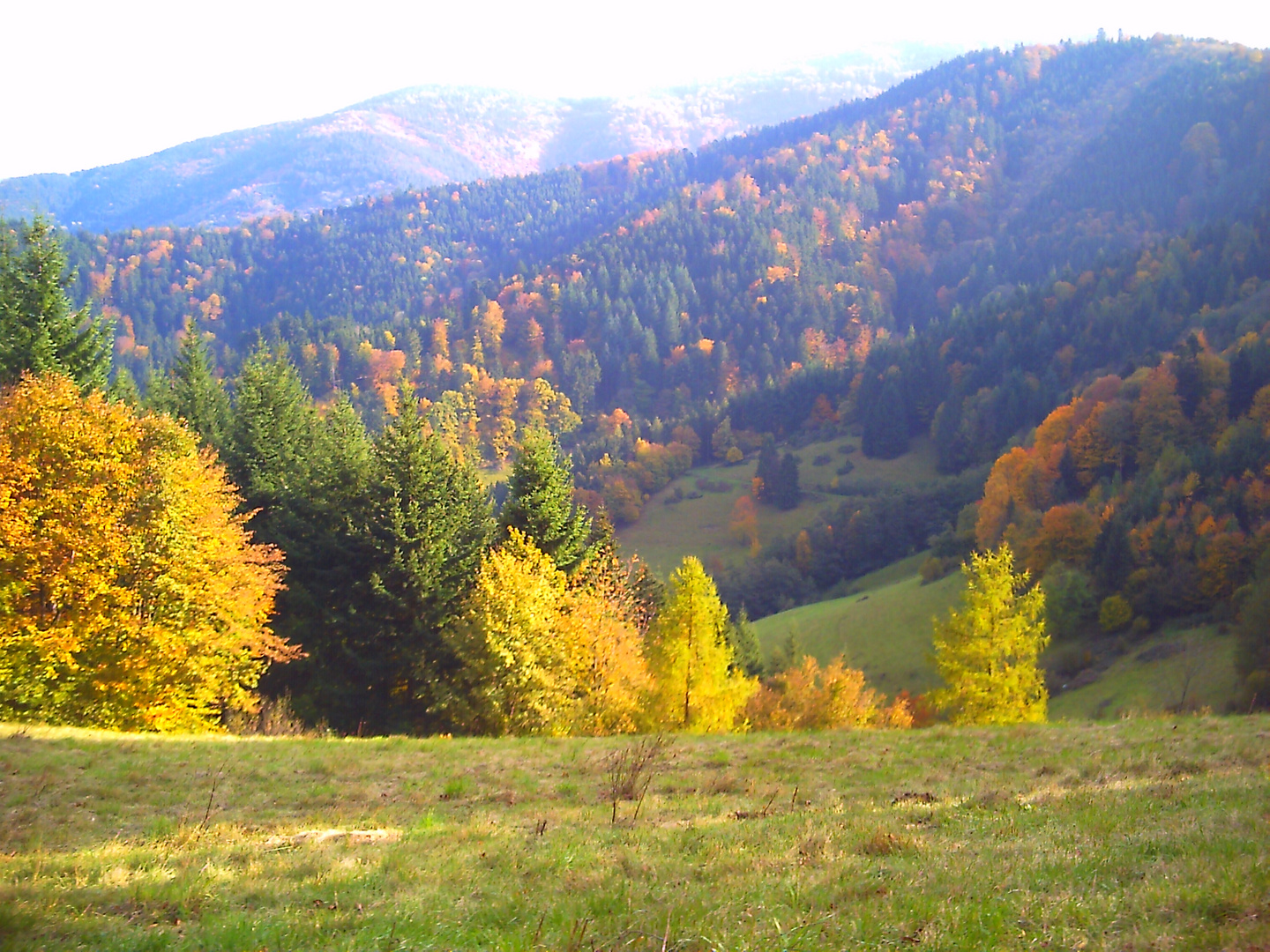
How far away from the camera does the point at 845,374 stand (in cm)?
18700

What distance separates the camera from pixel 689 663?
115ft

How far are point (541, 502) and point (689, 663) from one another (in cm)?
947

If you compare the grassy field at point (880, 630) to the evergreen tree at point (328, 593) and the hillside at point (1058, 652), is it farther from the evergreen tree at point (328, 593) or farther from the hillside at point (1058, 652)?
the evergreen tree at point (328, 593)

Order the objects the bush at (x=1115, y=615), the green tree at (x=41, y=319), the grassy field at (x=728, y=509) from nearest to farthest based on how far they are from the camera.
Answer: the green tree at (x=41, y=319) < the bush at (x=1115, y=615) < the grassy field at (x=728, y=509)

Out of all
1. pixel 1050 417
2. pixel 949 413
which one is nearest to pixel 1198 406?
pixel 1050 417

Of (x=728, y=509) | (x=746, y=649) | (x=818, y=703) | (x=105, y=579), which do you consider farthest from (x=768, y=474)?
(x=105, y=579)

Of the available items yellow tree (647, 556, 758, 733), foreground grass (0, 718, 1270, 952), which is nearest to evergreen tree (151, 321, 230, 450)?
yellow tree (647, 556, 758, 733)

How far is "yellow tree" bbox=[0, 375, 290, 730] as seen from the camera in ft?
74.4

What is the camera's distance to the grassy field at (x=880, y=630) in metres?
75.2

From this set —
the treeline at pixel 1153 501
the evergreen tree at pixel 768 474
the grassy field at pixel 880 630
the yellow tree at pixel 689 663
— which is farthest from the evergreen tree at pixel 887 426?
the yellow tree at pixel 689 663

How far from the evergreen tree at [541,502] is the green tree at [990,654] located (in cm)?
1962

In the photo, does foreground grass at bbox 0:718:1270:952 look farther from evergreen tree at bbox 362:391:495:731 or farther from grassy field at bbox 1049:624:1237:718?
grassy field at bbox 1049:624:1237:718

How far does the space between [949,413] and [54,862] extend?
16081 cm

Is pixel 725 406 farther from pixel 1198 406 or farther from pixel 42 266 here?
pixel 42 266
